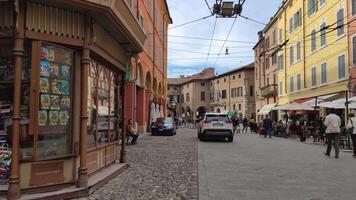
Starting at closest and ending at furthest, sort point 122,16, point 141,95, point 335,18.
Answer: point 122,16 < point 335,18 < point 141,95

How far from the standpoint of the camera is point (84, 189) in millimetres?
8484

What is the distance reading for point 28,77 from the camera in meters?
7.96

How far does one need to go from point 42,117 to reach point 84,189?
155 centimetres

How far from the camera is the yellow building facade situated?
32.7m

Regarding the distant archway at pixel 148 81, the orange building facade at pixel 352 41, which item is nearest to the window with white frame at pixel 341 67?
the orange building facade at pixel 352 41

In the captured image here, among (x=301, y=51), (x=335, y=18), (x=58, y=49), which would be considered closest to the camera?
(x=58, y=49)

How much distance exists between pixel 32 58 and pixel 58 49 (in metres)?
0.67

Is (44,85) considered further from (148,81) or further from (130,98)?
(148,81)

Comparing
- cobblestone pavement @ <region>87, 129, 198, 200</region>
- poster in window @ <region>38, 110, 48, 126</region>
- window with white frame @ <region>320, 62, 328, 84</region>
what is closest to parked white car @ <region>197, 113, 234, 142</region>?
cobblestone pavement @ <region>87, 129, 198, 200</region>

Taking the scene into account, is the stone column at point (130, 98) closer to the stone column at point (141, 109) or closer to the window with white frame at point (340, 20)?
the stone column at point (141, 109)

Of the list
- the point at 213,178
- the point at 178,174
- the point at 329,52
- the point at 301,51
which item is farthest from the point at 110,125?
the point at 301,51

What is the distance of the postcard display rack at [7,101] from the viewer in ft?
25.9

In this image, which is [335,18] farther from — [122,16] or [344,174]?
[122,16]

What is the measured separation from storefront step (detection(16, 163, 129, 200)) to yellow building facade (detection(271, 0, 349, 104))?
1962 cm
